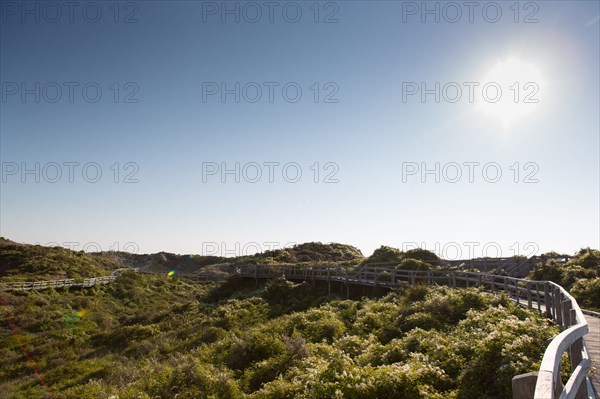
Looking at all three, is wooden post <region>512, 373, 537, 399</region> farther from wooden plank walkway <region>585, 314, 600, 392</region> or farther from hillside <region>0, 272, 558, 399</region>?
hillside <region>0, 272, 558, 399</region>

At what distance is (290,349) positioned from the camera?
1307 centimetres

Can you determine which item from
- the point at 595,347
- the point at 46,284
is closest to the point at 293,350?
the point at 595,347

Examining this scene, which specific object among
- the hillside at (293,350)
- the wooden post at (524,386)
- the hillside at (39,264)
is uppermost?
the wooden post at (524,386)

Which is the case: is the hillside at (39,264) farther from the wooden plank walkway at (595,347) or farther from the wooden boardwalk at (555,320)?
the wooden plank walkway at (595,347)

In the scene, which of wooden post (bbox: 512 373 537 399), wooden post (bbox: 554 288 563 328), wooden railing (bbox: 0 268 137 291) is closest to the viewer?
wooden post (bbox: 512 373 537 399)

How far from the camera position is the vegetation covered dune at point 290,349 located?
8422 millimetres

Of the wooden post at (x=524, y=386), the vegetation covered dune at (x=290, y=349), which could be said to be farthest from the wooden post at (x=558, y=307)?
the wooden post at (x=524, y=386)

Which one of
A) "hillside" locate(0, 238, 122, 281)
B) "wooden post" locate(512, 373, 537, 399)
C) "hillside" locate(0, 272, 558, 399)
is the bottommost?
"hillside" locate(0, 238, 122, 281)

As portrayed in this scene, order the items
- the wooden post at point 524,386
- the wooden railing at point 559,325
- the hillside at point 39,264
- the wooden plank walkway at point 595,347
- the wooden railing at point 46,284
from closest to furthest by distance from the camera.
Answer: the wooden railing at point 559,325
the wooden post at point 524,386
the wooden plank walkway at point 595,347
the wooden railing at point 46,284
the hillside at point 39,264

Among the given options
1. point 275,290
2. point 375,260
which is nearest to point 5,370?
point 275,290

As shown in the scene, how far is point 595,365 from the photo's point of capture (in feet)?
24.5

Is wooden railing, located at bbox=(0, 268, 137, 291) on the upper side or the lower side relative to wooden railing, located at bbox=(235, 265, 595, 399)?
lower

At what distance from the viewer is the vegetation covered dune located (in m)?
8.42

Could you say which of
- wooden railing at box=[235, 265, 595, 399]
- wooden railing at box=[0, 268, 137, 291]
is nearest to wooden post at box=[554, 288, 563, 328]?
wooden railing at box=[235, 265, 595, 399]
